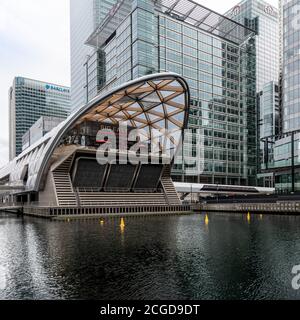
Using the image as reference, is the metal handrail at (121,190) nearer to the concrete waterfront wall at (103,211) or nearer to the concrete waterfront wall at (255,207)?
the concrete waterfront wall at (103,211)

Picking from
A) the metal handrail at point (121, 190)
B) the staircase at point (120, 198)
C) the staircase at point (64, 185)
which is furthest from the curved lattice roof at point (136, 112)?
the staircase at point (120, 198)

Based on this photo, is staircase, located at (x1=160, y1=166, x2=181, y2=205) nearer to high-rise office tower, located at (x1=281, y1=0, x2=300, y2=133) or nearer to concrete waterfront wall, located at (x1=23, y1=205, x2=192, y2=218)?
concrete waterfront wall, located at (x1=23, y1=205, x2=192, y2=218)

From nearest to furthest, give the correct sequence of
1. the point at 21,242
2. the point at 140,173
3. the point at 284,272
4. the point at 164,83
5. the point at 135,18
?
the point at 284,272
the point at 21,242
the point at 164,83
the point at 140,173
the point at 135,18

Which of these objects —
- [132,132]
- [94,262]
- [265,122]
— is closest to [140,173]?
[132,132]

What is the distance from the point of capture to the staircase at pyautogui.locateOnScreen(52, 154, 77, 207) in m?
64.7

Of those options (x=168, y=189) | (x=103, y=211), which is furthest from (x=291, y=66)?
(x=103, y=211)

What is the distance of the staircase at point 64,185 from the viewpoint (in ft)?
212

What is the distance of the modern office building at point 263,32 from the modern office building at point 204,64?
18740 mm

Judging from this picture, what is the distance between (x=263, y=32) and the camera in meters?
170

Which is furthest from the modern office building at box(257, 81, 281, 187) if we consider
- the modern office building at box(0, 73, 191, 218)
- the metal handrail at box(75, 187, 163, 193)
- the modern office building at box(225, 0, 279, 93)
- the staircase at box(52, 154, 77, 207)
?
the staircase at box(52, 154, 77, 207)

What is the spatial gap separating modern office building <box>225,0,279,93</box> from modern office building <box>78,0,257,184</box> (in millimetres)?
18740

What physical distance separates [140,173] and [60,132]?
21.9m

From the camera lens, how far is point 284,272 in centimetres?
1697
